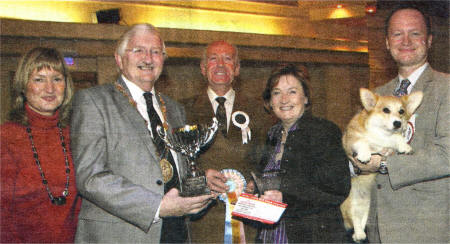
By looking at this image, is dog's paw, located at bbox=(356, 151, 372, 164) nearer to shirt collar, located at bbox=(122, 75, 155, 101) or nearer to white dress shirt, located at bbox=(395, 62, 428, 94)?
white dress shirt, located at bbox=(395, 62, 428, 94)

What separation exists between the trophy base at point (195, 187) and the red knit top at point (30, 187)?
0.38m

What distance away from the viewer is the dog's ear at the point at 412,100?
1124 millimetres

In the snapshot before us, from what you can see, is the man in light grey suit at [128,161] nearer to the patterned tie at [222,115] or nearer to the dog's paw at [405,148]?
the patterned tie at [222,115]

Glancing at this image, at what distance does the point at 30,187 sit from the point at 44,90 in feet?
1.03

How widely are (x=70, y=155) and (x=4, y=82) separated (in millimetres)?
454

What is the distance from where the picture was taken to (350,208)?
4.32 feet

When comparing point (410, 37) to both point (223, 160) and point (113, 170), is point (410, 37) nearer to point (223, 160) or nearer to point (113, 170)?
point (223, 160)

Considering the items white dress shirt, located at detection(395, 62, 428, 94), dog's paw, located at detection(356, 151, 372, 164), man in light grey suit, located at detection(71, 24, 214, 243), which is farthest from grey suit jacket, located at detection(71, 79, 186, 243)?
white dress shirt, located at detection(395, 62, 428, 94)

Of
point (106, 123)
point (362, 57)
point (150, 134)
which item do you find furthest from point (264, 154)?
point (362, 57)

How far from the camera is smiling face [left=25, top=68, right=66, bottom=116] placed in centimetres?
118

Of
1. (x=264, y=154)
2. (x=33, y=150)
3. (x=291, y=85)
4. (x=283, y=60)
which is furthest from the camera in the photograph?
(x=283, y=60)

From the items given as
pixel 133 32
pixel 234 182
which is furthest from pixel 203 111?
pixel 133 32

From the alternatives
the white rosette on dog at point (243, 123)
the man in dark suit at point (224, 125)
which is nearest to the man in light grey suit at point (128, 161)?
the man in dark suit at point (224, 125)

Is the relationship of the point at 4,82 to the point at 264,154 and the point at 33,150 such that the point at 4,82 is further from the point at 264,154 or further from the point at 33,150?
the point at 264,154
